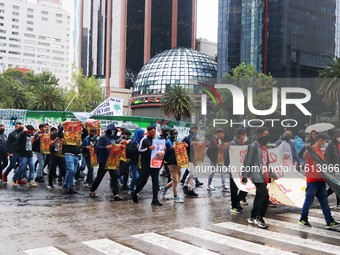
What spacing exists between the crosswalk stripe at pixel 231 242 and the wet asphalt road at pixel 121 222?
0.06m

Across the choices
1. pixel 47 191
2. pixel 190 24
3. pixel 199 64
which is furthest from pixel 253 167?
pixel 190 24

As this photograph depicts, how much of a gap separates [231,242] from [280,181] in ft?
11.4

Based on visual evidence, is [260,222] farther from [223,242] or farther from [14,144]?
[14,144]

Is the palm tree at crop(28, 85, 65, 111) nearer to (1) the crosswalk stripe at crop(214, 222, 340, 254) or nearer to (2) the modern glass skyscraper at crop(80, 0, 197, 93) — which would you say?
(1) the crosswalk stripe at crop(214, 222, 340, 254)

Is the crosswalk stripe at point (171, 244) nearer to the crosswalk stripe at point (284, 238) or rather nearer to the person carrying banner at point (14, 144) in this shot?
the crosswalk stripe at point (284, 238)

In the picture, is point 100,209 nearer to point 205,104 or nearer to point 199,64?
point 205,104

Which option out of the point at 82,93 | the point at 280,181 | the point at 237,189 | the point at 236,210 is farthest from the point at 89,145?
the point at 82,93

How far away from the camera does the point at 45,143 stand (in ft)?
40.5

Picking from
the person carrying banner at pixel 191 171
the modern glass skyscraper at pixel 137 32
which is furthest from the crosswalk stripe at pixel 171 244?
the modern glass skyscraper at pixel 137 32

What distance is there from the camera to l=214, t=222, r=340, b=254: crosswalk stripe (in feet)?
19.1

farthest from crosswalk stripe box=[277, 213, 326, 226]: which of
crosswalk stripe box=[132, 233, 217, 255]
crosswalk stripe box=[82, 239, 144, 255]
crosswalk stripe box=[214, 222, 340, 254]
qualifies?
crosswalk stripe box=[82, 239, 144, 255]

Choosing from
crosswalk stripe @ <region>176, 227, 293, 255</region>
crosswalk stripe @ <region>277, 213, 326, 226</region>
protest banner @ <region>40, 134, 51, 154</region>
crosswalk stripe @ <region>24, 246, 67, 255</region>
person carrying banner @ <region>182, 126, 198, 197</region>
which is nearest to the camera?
crosswalk stripe @ <region>24, 246, 67, 255</region>

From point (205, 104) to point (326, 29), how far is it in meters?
73.9

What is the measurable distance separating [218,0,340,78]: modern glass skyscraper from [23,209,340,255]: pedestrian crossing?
64.7 m
